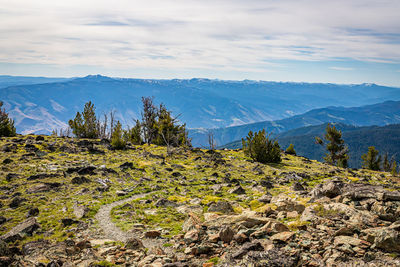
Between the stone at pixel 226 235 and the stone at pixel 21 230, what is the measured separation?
10.7 metres

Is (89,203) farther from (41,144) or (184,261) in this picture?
(41,144)

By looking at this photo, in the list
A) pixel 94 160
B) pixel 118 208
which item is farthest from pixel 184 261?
pixel 94 160

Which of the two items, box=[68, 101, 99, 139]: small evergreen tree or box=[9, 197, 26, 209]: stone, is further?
box=[68, 101, 99, 139]: small evergreen tree

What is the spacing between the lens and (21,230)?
1497cm

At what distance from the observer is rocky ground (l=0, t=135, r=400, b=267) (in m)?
11.2

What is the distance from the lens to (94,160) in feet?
118

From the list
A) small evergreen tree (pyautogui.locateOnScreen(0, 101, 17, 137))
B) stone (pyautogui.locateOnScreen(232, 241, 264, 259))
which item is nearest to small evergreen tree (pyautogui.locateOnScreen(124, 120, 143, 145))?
small evergreen tree (pyautogui.locateOnScreen(0, 101, 17, 137))

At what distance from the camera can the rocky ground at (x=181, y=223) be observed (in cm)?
1122

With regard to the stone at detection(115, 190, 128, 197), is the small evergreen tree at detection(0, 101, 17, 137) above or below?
above

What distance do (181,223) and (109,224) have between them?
4524 millimetres

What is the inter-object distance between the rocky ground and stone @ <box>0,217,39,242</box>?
52mm

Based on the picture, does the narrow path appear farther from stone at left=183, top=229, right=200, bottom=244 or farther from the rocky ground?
stone at left=183, top=229, right=200, bottom=244

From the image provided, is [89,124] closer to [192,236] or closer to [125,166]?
[125,166]

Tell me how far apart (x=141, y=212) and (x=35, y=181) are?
12157 mm
